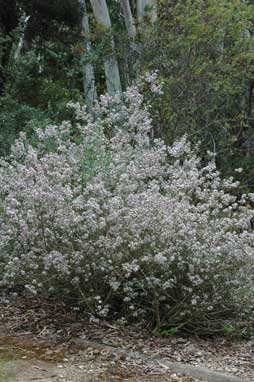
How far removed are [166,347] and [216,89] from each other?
200 inches

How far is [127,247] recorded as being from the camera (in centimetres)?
389

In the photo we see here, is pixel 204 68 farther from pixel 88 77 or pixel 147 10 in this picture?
pixel 88 77

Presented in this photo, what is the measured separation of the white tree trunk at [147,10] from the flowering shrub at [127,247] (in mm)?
5597

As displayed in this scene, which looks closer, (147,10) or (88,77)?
(147,10)

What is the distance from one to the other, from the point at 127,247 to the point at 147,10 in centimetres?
662

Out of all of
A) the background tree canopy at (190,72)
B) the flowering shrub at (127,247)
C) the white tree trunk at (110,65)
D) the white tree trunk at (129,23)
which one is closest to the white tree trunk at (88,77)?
the white tree trunk at (110,65)

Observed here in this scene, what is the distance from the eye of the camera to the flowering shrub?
383cm

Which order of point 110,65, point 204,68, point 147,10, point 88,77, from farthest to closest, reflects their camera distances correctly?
point 88,77 < point 110,65 < point 147,10 < point 204,68

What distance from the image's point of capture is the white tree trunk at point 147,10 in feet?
30.6

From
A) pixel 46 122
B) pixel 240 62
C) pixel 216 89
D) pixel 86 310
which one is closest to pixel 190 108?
pixel 216 89

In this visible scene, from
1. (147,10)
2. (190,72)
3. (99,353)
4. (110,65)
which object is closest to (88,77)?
(110,65)

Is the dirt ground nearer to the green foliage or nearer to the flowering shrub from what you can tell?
the flowering shrub

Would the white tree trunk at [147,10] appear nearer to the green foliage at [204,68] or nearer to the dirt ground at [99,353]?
the green foliage at [204,68]

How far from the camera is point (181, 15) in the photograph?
27.7 feet
